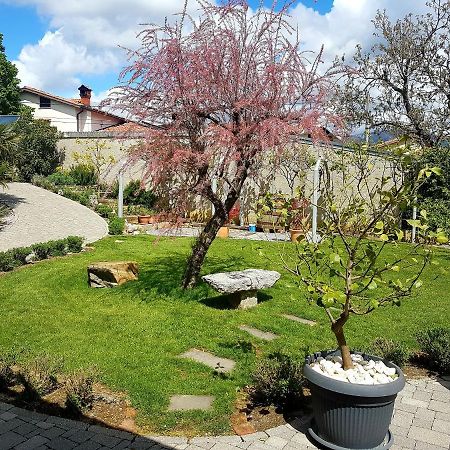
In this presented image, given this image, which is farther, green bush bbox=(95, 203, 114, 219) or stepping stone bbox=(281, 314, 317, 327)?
green bush bbox=(95, 203, 114, 219)

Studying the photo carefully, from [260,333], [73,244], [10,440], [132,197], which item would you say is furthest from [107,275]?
[132,197]

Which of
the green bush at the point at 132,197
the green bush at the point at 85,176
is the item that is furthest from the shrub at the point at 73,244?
the green bush at the point at 85,176

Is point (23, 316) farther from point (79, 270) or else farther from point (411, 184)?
point (411, 184)

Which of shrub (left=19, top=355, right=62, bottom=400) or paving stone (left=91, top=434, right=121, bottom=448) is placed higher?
shrub (left=19, top=355, right=62, bottom=400)

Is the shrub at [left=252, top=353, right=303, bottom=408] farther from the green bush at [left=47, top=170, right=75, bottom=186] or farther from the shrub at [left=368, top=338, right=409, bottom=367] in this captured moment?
the green bush at [left=47, top=170, right=75, bottom=186]

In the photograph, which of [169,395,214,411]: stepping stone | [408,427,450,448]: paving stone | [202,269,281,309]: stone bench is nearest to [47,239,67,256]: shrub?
[202,269,281,309]: stone bench

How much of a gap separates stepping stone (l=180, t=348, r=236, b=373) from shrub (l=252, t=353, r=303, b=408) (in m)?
0.62

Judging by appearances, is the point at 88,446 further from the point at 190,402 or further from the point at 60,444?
the point at 190,402

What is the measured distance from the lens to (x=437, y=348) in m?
4.98

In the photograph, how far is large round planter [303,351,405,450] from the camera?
3.28 meters

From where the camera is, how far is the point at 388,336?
19.5 ft

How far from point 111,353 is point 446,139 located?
1401 cm

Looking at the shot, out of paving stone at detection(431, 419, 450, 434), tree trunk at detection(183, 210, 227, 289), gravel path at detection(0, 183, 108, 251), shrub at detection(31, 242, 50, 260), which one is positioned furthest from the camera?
gravel path at detection(0, 183, 108, 251)

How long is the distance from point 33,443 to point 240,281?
146 inches
